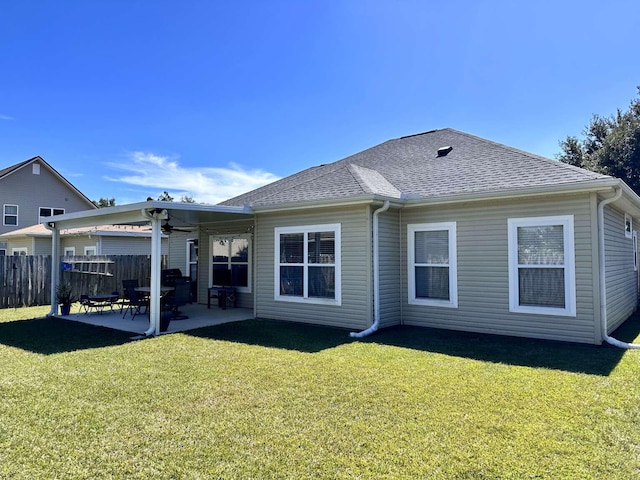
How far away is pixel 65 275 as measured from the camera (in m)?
14.2

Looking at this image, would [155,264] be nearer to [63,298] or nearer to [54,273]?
[63,298]

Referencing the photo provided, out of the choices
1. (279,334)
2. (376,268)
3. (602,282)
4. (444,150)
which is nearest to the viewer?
(602,282)

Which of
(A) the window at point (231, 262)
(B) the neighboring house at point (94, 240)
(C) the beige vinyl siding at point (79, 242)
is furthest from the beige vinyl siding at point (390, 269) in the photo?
(C) the beige vinyl siding at point (79, 242)

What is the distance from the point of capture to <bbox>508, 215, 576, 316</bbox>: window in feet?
22.8

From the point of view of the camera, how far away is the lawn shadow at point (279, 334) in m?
7.01

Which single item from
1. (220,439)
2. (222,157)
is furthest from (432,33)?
(222,157)

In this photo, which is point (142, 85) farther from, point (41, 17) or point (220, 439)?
point (220, 439)

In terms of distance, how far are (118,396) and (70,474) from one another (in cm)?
168

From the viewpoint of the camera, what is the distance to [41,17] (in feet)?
35.1

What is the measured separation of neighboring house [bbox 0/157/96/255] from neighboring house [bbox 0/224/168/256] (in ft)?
13.7

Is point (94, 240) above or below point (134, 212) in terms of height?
below

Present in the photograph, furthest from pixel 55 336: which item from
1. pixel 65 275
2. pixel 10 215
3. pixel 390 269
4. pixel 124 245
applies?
pixel 10 215

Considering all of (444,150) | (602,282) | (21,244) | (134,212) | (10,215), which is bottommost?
(602,282)

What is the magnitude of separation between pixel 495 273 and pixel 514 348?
155 cm
